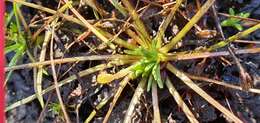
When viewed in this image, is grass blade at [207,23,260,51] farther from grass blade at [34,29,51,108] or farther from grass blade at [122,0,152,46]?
grass blade at [34,29,51,108]

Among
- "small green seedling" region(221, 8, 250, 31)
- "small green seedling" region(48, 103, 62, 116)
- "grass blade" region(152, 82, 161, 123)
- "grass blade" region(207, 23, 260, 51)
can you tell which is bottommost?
"grass blade" region(152, 82, 161, 123)

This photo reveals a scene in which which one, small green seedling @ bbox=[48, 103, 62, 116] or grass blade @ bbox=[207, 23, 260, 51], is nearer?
grass blade @ bbox=[207, 23, 260, 51]

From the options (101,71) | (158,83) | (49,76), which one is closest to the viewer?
(158,83)

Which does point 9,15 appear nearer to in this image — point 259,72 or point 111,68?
point 111,68

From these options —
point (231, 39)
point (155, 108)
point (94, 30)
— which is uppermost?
point (94, 30)

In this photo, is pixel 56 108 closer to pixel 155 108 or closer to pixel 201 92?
pixel 155 108

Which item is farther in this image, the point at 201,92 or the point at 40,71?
the point at 40,71

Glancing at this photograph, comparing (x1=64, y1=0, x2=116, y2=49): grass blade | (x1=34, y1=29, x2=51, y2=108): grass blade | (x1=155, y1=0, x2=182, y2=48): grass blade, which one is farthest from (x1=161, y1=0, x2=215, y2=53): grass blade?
(x1=34, y1=29, x2=51, y2=108): grass blade

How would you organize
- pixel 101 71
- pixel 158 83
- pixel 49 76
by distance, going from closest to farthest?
pixel 158 83
pixel 101 71
pixel 49 76

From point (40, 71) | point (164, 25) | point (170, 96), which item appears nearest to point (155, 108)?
point (170, 96)

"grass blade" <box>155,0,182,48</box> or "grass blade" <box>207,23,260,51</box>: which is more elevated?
"grass blade" <box>155,0,182,48</box>

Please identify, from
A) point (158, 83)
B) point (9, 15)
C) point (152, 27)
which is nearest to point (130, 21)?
point (152, 27)
